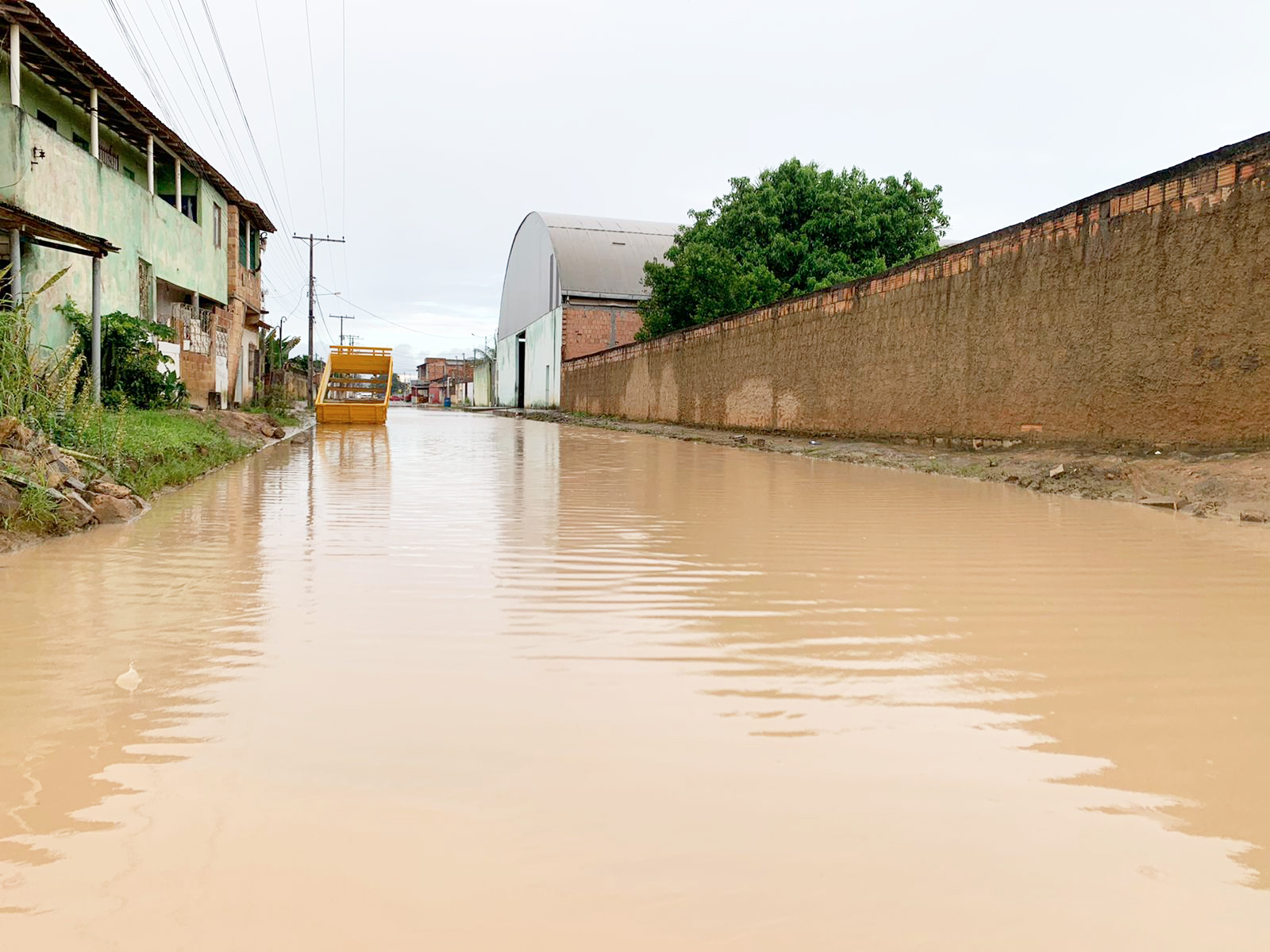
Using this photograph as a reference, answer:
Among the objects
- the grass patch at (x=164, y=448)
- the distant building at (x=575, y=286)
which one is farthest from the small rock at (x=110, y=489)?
the distant building at (x=575, y=286)

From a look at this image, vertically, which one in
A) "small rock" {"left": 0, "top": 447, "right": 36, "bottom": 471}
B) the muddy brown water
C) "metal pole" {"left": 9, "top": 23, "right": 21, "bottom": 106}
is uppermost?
"metal pole" {"left": 9, "top": 23, "right": 21, "bottom": 106}

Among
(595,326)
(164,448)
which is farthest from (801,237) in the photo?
(164,448)

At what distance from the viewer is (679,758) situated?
237 centimetres

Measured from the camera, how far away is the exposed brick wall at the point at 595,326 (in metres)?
39.6

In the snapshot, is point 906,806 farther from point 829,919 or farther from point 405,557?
point 405,557

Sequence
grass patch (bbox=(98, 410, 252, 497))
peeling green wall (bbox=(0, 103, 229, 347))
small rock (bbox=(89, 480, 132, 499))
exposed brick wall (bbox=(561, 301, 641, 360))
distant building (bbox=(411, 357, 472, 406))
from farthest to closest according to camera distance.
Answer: distant building (bbox=(411, 357, 472, 406))
exposed brick wall (bbox=(561, 301, 641, 360))
peeling green wall (bbox=(0, 103, 229, 347))
grass patch (bbox=(98, 410, 252, 497))
small rock (bbox=(89, 480, 132, 499))

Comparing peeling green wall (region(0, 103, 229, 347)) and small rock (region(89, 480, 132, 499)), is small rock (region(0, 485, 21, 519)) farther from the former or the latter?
peeling green wall (region(0, 103, 229, 347))

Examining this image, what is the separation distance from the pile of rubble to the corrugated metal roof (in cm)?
3377

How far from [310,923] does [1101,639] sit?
2.88 meters

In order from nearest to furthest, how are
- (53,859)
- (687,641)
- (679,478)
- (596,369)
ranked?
(53,859) → (687,641) → (679,478) → (596,369)

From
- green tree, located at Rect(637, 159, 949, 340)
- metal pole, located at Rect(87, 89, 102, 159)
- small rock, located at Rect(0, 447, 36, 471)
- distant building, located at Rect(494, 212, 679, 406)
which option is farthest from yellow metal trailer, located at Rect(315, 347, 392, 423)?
small rock, located at Rect(0, 447, 36, 471)

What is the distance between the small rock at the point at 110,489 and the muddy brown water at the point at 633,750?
1.63 metres

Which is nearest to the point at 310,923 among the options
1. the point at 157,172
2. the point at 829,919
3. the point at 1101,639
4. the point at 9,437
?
the point at 829,919

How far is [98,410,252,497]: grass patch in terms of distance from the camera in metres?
7.86
